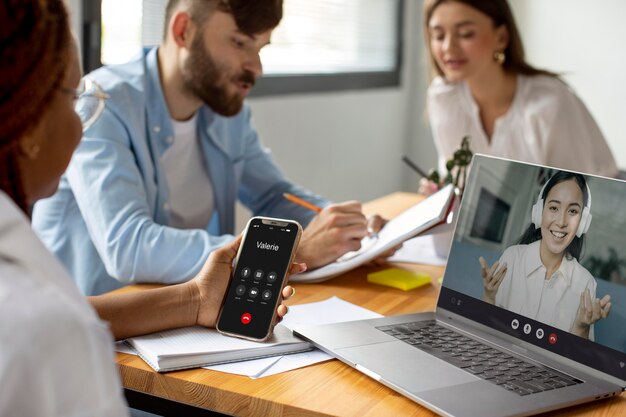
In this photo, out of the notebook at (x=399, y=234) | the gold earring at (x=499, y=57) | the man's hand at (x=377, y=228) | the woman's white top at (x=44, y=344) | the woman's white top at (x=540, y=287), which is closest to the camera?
the woman's white top at (x=44, y=344)

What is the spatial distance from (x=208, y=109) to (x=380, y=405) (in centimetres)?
115

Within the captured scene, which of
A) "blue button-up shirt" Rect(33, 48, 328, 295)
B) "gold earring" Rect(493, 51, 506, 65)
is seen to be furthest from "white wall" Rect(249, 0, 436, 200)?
"blue button-up shirt" Rect(33, 48, 328, 295)

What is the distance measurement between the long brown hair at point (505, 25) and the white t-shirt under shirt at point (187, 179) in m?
0.92

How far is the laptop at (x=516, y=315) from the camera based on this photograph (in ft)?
3.31

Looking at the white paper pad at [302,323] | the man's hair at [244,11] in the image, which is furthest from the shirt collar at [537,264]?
the man's hair at [244,11]

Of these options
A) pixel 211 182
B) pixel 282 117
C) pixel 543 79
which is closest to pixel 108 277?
pixel 211 182

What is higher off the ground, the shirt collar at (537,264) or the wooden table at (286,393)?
the shirt collar at (537,264)

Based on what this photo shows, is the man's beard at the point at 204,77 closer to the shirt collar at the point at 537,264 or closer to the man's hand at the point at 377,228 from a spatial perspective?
the man's hand at the point at 377,228

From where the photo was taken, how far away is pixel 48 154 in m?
0.75

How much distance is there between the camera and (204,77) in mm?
1851

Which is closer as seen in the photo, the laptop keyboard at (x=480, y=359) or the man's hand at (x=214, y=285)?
the laptop keyboard at (x=480, y=359)

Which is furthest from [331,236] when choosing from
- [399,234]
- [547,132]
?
[547,132]

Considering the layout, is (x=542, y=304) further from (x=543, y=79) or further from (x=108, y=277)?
(x=543, y=79)

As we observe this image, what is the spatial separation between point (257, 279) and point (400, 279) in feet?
1.23
